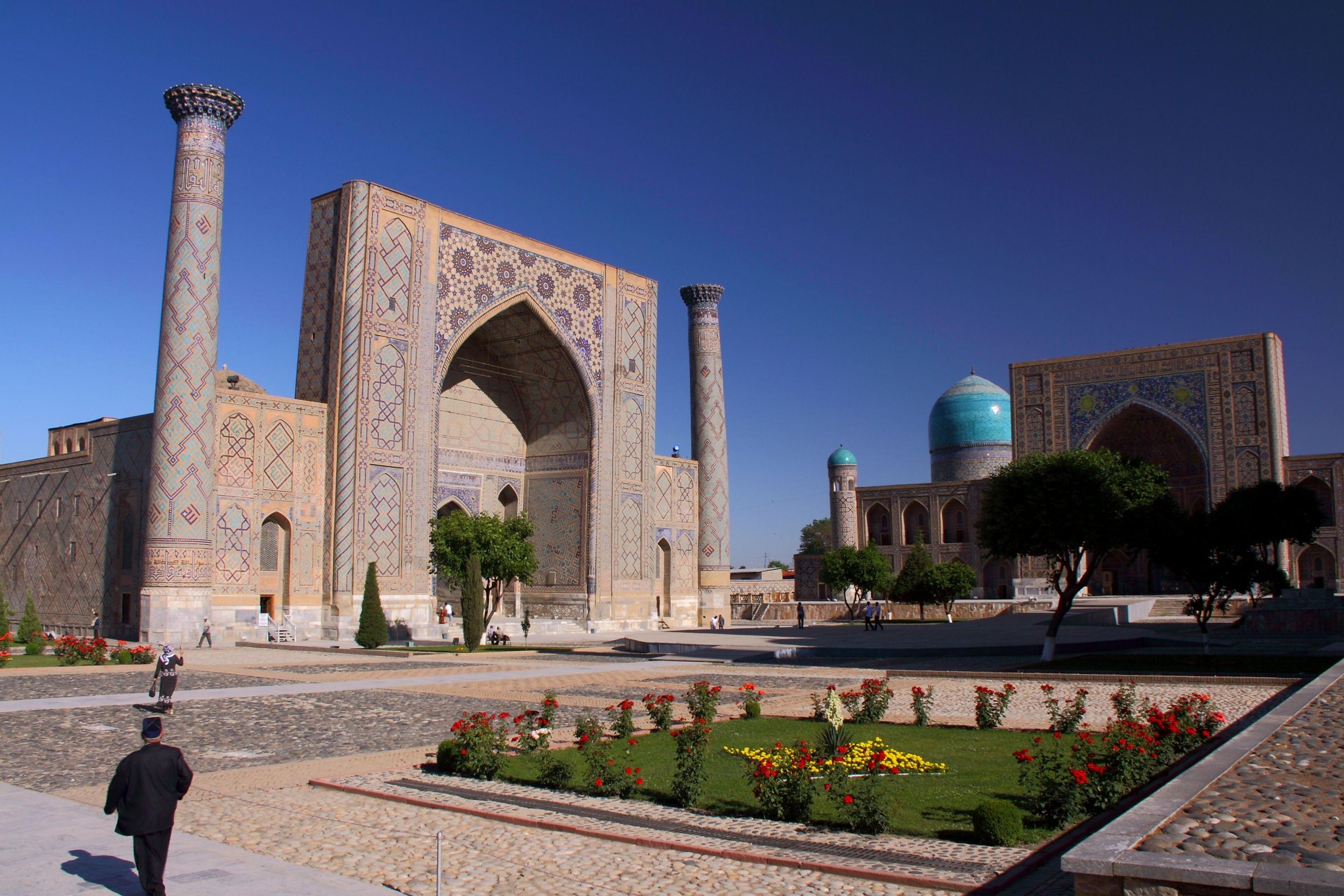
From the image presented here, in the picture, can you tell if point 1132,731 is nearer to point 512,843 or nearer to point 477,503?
point 512,843

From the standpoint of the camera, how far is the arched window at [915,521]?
44.7 m

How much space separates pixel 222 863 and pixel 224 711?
Answer: 599cm

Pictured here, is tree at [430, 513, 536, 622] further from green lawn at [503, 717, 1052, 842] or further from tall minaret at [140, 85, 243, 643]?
green lawn at [503, 717, 1052, 842]

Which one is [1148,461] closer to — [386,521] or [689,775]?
[386,521]

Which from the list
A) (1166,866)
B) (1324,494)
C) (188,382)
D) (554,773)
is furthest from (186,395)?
(1324,494)

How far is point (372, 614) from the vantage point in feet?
67.3

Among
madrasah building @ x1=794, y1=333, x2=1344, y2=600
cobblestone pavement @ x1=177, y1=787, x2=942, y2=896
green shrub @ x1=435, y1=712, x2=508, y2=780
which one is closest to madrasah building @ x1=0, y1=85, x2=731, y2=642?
madrasah building @ x1=794, y1=333, x2=1344, y2=600

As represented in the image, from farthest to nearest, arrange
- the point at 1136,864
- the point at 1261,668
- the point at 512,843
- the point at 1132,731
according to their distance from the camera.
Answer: the point at 1261,668 → the point at 1132,731 → the point at 512,843 → the point at 1136,864

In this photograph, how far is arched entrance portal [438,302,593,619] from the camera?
2775cm

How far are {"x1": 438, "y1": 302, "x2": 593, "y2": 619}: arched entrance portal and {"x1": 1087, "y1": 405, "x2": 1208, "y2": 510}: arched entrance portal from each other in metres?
20.2

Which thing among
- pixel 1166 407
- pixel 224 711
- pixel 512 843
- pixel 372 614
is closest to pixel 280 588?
pixel 372 614

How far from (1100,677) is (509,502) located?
64.3 ft

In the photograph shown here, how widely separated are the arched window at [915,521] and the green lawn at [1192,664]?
2810 centimetres

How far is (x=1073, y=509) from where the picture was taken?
17.1m
